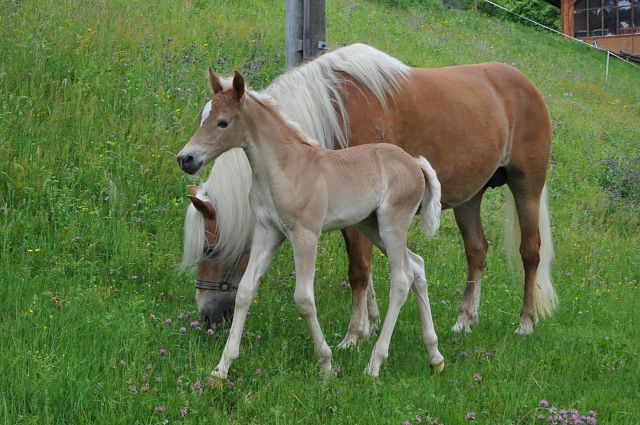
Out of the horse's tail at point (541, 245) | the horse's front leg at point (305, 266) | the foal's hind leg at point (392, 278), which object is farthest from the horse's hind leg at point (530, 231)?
the horse's front leg at point (305, 266)

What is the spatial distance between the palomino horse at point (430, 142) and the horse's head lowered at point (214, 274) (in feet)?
0.04

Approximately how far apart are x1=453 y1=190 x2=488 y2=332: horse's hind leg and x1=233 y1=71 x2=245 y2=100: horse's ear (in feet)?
8.73

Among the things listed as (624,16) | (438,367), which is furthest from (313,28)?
(624,16)

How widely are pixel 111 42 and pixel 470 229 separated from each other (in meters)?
4.18

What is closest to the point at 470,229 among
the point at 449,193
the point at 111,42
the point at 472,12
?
the point at 449,193

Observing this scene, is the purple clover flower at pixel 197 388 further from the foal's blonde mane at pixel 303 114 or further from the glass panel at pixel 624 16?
the glass panel at pixel 624 16

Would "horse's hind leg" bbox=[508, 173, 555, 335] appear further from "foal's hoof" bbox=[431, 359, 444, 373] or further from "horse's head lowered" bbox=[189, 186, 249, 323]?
"horse's head lowered" bbox=[189, 186, 249, 323]

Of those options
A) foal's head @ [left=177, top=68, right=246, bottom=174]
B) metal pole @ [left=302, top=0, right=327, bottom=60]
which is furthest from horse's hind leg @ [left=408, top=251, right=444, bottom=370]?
metal pole @ [left=302, top=0, right=327, bottom=60]

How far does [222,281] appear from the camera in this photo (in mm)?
4711

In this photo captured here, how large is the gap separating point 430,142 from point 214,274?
6.03 feet

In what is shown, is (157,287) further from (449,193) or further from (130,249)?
(449,193)

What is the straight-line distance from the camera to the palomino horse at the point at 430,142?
15.5ft

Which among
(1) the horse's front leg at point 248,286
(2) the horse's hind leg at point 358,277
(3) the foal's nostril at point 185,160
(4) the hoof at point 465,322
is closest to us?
(3) the foal's nostril at point 185,160

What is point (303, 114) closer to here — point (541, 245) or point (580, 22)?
point (541, 245)
